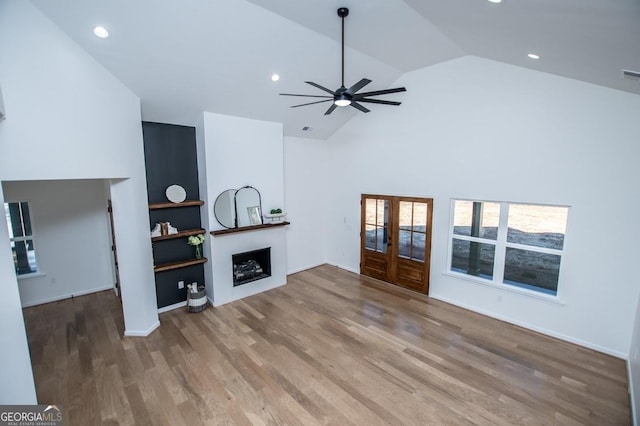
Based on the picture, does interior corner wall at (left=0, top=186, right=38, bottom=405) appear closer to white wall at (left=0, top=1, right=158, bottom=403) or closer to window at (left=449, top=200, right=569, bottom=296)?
white wall at (left=0, top=1, right=158, bottom=403)

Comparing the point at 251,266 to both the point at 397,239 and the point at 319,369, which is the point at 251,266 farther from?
the point at 397,239

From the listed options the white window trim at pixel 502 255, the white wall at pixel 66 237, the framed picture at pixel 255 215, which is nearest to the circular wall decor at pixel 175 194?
the framed picture at pixel 255 215

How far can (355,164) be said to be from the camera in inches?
263

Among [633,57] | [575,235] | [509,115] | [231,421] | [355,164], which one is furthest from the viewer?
[355,164]

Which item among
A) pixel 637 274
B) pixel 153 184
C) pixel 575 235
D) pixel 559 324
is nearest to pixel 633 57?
pixel 575 235

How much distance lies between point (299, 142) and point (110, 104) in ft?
12.8

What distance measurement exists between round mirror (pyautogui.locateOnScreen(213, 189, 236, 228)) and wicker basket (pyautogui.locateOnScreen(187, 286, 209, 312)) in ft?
4.31

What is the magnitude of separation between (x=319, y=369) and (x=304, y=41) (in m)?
4.31

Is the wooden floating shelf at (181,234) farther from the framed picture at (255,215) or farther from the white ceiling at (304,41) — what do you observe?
the white ceiling at (304,41)

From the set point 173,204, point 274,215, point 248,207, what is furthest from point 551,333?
point 173,204

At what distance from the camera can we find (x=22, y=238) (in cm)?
522

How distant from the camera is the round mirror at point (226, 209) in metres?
5.20

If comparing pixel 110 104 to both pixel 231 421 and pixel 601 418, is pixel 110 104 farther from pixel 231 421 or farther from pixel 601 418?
pixel 601 418

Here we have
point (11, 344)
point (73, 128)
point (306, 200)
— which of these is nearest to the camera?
point (11, 344)
